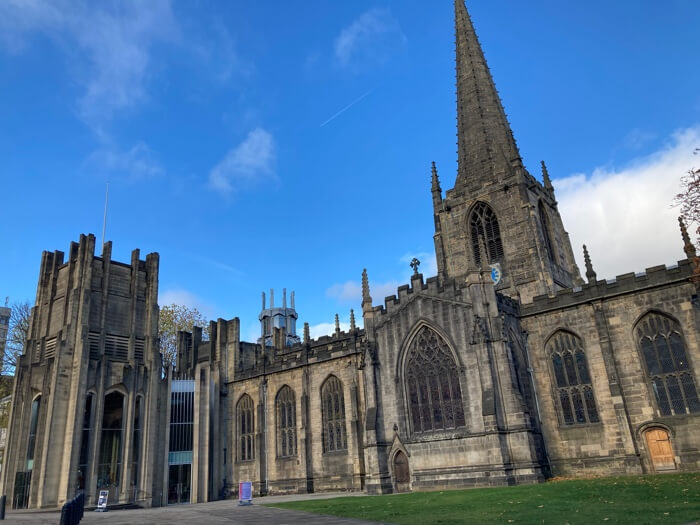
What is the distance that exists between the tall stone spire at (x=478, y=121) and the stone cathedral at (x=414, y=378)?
0.19 metres

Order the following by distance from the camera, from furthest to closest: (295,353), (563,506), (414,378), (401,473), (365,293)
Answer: (295,353)
(365,293)
(414,378)
(401,473)
(563,506)

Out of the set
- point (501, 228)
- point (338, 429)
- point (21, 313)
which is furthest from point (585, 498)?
point (21, 313)

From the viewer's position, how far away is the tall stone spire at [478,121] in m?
42.7

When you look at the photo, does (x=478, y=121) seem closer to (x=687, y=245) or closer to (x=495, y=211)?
(x=495, y=211)

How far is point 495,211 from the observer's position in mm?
40125

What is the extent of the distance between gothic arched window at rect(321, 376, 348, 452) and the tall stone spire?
19.8 m

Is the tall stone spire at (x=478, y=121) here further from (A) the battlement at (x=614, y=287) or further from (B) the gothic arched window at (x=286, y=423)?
(B) the gothic arched window at (x=286, y=423)

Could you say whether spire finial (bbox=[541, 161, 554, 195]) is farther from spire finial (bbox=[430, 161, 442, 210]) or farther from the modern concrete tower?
the modern concrete tower

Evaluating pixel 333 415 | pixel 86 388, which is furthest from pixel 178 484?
pixel 333 415

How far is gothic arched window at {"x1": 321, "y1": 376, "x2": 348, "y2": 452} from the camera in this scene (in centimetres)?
3491

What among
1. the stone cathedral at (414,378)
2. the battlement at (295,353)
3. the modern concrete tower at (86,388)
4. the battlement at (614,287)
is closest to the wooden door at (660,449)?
the stone cathedral at (414,378)

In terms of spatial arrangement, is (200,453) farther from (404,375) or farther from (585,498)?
(585,498)

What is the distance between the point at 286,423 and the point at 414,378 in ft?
41.5

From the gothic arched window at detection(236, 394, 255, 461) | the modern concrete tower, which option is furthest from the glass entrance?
the gothic arched window at detection(236, 394, 255, 461)
